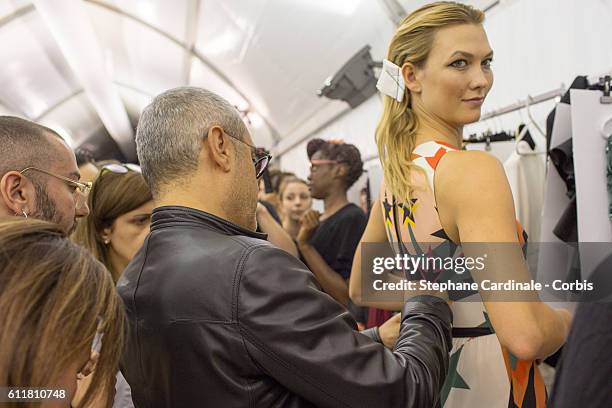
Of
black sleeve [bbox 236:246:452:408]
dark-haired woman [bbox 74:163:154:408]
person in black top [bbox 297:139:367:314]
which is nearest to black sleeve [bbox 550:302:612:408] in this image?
black sleeve [bbox 236:246:452:408]

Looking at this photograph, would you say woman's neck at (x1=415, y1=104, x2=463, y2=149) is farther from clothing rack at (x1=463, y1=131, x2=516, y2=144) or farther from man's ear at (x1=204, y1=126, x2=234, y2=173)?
clothing rack at (x1=463, y1=131, x2=516, y2=144)

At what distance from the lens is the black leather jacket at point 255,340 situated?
0.86 metres

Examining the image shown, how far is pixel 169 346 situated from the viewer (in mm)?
925

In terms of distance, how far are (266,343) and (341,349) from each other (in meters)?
0.12

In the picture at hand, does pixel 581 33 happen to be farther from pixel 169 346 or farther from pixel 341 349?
pixel 169 346

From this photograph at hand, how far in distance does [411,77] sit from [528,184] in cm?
109

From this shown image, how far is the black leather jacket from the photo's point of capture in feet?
2.82

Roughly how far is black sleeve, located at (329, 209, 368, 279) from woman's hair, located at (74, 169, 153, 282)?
1.07 meters

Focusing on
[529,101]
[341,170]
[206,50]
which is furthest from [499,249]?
[206,50]

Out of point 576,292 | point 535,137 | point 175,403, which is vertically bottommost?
point 175,403

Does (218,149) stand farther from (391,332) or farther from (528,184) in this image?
(528,184)

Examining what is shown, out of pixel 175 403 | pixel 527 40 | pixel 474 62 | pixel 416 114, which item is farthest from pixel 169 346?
pixel 527 40

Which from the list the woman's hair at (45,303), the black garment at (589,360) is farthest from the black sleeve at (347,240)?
the black garment at (589,360)

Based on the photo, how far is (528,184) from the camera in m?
2.11
